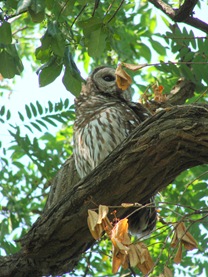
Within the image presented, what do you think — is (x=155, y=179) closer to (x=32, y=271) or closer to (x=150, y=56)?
(x=32, y=271)

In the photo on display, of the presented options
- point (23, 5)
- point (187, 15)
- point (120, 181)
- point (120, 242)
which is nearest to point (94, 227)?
point (120, 242)

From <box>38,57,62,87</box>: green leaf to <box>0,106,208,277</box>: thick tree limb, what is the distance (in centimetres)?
48

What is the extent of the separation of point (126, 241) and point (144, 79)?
3966 mm

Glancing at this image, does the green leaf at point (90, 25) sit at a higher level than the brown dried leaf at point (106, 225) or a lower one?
higher

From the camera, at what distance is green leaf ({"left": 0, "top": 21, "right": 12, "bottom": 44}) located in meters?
Result: 2.62

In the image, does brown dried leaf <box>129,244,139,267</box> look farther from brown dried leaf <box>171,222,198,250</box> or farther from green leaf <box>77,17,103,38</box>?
green leaf <box>77,17,103,38</box>

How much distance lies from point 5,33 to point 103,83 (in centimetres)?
221

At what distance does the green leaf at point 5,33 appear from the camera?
2.62m

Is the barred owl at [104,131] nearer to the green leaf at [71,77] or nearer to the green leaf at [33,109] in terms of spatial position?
the green leaf at [33,109]

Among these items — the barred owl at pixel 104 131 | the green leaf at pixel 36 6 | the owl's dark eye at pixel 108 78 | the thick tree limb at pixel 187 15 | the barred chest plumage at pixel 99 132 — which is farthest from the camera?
the owl's dark eye at pixel 108 78

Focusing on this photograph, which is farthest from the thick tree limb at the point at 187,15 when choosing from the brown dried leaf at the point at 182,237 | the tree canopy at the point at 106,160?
the brown dried leaf at the point at 182,237

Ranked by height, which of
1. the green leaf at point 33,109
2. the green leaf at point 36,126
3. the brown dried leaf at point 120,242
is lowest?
the brown dried leaf at point 120,242

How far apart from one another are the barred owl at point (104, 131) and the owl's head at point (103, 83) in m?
0.15

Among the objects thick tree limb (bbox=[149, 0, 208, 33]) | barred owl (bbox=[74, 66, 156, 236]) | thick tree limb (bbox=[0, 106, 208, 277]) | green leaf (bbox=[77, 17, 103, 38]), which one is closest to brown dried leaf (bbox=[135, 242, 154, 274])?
thick tree limb (bbox=[0, 106, 208, 277])
